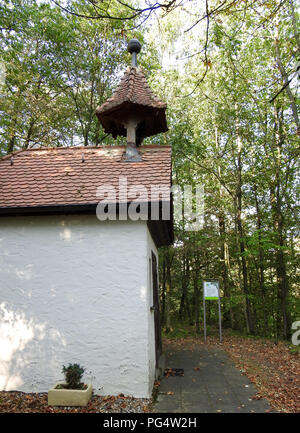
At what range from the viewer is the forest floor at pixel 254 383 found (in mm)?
4359

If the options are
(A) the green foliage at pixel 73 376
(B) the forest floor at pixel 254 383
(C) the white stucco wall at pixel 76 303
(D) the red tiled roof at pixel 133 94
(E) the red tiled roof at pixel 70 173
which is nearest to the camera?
(B) the forest floor at pixel 254 383

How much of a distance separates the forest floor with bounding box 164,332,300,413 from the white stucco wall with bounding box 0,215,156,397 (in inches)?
89.9

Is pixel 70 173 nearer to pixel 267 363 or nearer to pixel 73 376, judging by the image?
pixel 73 376

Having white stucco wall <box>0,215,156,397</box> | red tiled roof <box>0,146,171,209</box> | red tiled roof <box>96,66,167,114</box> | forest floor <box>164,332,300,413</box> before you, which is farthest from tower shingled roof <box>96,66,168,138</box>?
forest floor <box>164,332,300,413</box>

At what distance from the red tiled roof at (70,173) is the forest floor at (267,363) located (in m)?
4.35

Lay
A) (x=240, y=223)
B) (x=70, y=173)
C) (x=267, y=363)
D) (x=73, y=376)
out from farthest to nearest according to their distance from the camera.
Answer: (x=240, y=223), (x=267, y=363), (x=70, y=173), (x=73, y=376)

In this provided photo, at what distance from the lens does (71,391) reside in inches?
171

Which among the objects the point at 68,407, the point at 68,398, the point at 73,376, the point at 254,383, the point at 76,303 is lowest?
the point at 254,383

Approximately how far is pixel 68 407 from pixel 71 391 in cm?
22

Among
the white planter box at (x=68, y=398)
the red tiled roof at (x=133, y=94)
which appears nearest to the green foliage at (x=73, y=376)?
the white planter box at (x=68, y=398)

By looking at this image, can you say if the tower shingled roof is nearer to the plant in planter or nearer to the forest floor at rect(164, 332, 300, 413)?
the plant in planter

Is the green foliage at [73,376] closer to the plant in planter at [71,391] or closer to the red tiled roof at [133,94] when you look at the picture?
the plant in planter at [71,391]

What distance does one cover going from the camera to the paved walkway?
14.8ft

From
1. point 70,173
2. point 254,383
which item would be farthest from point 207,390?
point 70,173
